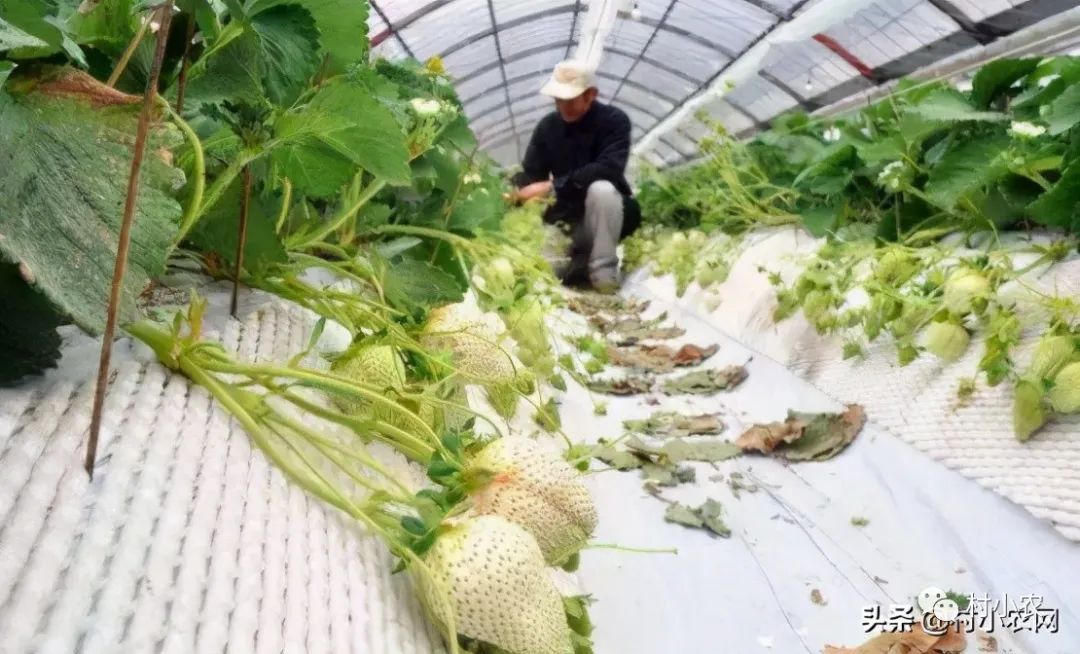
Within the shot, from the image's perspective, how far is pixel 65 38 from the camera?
0.35 m

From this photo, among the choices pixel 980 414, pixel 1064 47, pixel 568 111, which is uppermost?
pixel 1064 47

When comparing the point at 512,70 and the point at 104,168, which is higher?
the point at 512,70

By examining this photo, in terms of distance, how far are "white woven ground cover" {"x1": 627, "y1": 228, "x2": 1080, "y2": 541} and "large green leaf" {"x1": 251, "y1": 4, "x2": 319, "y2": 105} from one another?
29.7 inches

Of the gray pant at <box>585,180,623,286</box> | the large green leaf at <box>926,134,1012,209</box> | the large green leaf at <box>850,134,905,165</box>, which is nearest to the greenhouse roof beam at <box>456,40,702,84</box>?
the gray pant at <box>585,180,623,286</box>

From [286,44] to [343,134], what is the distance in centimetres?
7

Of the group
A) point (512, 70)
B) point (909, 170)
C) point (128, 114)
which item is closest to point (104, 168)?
point (128, 114)

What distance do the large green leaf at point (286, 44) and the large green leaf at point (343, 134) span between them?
0.02 meters

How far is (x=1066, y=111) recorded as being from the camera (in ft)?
3.32

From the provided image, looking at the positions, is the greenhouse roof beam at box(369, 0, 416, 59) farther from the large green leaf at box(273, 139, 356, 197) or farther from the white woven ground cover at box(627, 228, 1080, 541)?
the large green leaf at box(273, 139, 356, 197)

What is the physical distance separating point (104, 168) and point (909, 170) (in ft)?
4.64

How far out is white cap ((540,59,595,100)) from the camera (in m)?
3.17

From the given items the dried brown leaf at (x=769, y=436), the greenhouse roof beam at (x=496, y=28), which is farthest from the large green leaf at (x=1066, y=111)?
the greenhouse roof beam at (x=496, y=28)

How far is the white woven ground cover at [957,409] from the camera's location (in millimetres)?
816

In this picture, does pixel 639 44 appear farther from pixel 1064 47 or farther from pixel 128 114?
pixel 128 114
